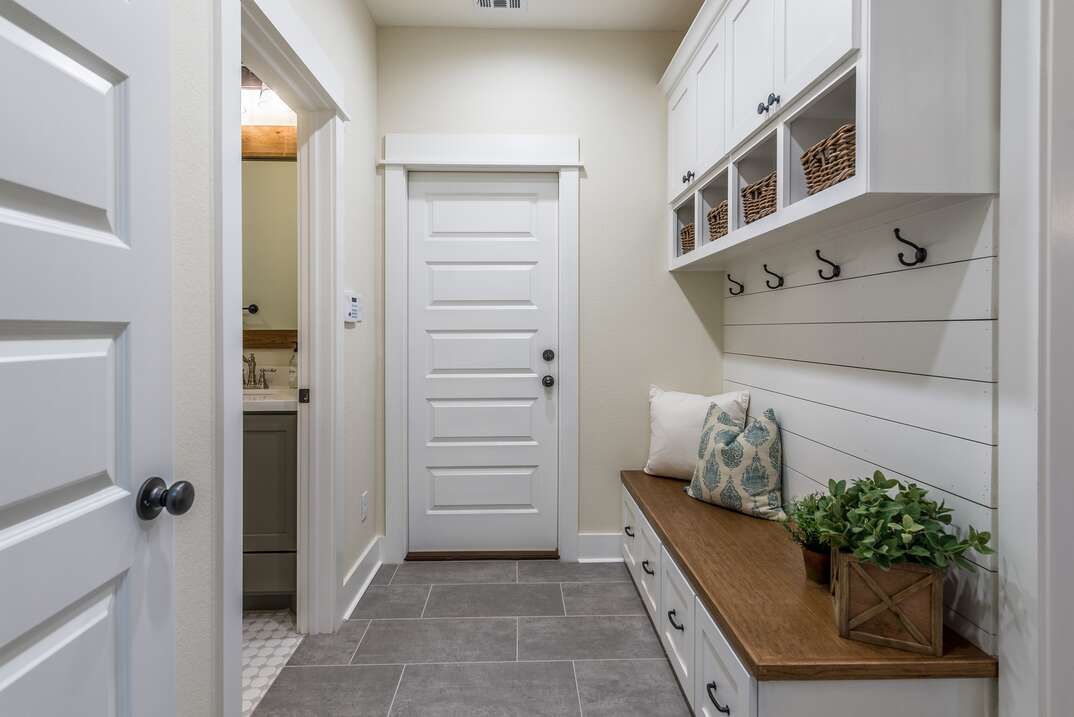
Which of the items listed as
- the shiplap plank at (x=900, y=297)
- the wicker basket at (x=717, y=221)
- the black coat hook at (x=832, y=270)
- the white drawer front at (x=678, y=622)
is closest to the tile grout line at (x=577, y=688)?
the white drawer front at (x=678, y=622)

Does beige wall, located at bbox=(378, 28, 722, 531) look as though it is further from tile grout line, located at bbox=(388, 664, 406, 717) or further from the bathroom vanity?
the bathroom vanity

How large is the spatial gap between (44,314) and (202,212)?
517 mm

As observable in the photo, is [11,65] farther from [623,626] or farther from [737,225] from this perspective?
[623,626]

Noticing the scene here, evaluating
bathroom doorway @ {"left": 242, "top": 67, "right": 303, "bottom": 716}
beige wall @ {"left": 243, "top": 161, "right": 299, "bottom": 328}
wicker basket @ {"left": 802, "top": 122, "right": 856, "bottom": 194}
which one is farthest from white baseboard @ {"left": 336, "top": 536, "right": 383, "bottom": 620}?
wicker basket @ {"left": 802, "top": 122, "right": 856, "bottom": 194}

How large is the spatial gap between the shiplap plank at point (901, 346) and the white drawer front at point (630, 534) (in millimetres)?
947

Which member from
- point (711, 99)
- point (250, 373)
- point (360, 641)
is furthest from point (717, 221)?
point (250, 373)

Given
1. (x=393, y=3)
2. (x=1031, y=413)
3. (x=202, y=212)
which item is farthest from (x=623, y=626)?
(x=393, y=3)

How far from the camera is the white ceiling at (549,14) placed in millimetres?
2596

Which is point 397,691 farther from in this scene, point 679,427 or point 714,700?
point 679,427

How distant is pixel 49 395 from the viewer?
2.46 ft

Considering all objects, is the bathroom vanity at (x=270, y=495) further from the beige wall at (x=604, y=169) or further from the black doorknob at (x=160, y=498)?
the beige wall at (x=604, y=169)

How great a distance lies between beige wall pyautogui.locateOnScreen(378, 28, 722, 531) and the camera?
2.80m

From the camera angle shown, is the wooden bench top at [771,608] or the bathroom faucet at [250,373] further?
the bathroom faucet at [250,373]

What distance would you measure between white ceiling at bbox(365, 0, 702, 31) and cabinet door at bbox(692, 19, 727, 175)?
0.54 m
